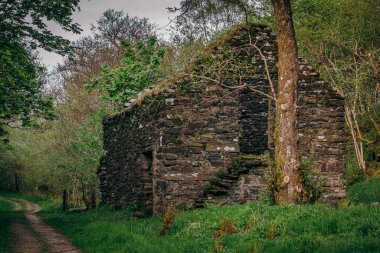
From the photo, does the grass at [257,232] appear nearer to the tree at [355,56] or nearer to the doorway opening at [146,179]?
the doorway opening at [146,179]

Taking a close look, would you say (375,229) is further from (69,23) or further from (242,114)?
(69,23)

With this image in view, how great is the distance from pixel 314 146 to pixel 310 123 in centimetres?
72

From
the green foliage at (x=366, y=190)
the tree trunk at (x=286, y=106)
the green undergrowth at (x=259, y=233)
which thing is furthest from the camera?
the green foliage at (x=366, y=190)

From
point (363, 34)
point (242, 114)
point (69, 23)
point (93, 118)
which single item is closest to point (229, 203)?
point (242, 114)

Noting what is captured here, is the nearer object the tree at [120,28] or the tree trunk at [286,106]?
the tree trunk at [286,106]

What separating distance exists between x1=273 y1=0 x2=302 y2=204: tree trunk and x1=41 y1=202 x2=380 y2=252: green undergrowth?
3.09 feet

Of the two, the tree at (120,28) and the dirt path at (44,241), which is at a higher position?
the tree at (120,28)

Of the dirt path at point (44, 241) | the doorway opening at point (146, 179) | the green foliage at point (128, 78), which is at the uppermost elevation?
the green foliage at point (128, 78)

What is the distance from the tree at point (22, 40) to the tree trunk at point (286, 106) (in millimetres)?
7593

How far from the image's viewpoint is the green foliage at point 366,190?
17.0 m

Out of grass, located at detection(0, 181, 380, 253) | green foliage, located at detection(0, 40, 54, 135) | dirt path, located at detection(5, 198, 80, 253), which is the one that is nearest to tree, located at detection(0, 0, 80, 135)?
green foliage, located at detection(0, 40, 54, 135)

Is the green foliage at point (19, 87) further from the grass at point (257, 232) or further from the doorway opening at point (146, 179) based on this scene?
the grass at point (257, 232)

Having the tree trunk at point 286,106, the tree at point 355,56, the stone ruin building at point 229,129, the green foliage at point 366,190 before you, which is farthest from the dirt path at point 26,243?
the tree at point 355,56

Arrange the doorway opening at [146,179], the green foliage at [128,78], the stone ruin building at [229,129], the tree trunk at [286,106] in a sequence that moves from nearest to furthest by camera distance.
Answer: the tree trunk at [286,106], the stone ruin building at [229,129], the doorway opening at [146,179], the green foliage at [128,78]
